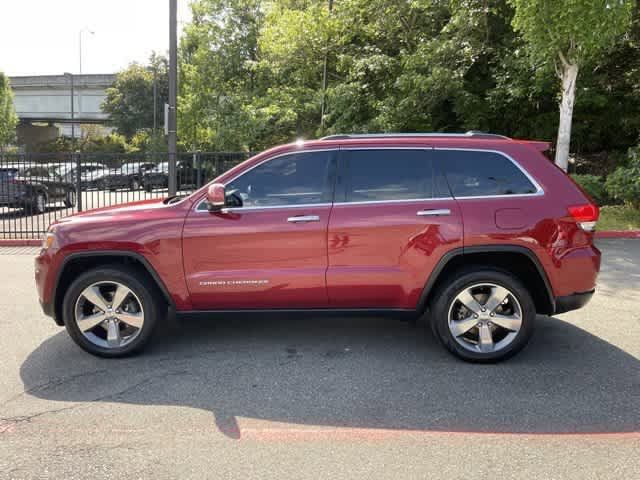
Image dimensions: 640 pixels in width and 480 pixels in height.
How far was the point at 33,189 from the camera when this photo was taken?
43.9 ft

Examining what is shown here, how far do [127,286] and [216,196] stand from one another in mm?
1092

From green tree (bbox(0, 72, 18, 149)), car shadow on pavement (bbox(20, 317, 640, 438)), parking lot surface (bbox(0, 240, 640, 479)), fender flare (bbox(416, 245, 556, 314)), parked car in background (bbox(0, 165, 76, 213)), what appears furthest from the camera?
green tree (bbox(0, 72, 18, 149))

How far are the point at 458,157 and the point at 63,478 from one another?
359 centimetres

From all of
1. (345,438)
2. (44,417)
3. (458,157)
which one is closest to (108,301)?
(44,417)

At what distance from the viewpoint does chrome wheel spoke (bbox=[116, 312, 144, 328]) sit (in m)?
4.63

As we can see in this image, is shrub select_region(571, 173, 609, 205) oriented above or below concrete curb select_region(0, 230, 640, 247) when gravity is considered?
above

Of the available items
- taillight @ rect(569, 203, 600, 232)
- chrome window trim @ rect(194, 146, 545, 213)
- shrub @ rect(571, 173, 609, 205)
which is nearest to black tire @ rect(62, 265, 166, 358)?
chrome window trim @ rect(194, 146, 545, 213)

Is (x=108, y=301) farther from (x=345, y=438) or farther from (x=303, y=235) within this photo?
(x=345, y=438)

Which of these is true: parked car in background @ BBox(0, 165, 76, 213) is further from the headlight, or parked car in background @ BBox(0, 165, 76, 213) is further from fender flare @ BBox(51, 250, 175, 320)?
fender flare @ BBox(51, 250, 175, 320)

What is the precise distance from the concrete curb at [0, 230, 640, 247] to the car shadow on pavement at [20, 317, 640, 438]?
6.49 metres

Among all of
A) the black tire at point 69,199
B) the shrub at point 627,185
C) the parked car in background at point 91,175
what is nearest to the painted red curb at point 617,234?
the shrub at point 627,185

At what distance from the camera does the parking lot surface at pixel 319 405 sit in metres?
3.05

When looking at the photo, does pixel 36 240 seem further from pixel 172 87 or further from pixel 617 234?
pixel 617 234

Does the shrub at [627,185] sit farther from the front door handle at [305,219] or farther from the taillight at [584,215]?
the front door handle at [305,219]
